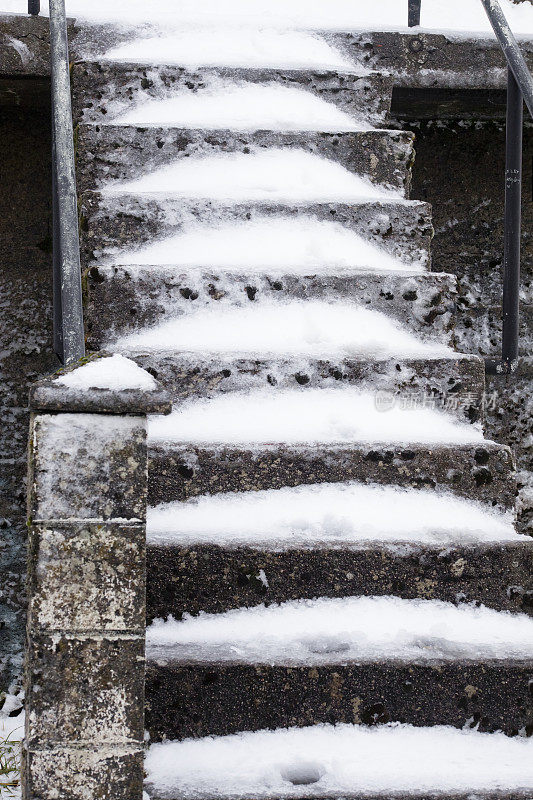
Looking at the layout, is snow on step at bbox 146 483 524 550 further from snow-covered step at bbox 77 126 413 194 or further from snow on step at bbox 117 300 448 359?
snow-covered step at bbox 77 126 413 194

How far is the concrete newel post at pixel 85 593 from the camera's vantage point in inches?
48.2

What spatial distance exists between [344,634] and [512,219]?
1.42 metres

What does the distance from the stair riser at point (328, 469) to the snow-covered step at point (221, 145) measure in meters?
1.03

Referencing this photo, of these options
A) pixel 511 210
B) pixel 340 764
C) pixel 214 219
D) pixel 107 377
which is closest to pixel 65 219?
pixel 107 377

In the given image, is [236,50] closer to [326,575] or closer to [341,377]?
[341,377]

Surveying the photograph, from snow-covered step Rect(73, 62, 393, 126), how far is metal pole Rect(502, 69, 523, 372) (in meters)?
0.48

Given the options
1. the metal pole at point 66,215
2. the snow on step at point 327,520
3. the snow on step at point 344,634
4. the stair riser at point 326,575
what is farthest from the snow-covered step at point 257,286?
the snow on step at point 344,634

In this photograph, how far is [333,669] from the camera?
65.4 inches

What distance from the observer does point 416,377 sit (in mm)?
2150

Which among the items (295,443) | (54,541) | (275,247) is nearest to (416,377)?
(295,443)

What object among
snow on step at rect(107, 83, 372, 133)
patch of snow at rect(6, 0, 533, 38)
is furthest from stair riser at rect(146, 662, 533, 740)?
patch of snow at rect(6, 0, 533, 38)

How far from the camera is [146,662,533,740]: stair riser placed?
1.63m

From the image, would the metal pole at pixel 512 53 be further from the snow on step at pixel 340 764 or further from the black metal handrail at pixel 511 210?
the snow on step at pixel 340 764

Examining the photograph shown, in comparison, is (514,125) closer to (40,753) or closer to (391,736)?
(391,736)
